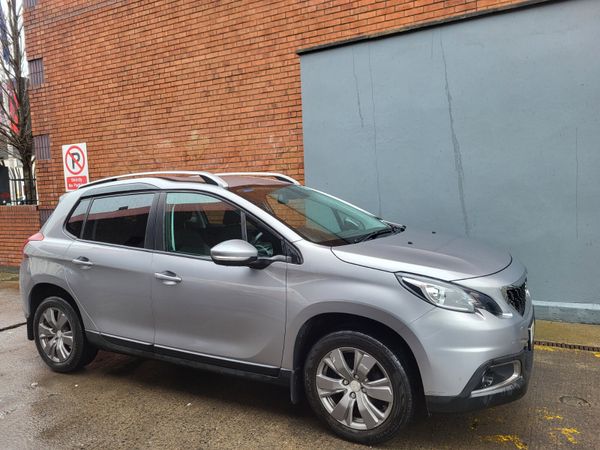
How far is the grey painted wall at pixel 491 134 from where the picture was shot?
17.3 ft

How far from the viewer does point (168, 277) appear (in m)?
3.67

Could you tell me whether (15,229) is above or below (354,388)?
above

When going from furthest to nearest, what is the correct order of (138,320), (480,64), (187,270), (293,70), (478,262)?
(293,70)
(480,64)
(138,320)
(187,270)
(478,262)

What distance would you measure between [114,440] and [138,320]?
91 centimetres

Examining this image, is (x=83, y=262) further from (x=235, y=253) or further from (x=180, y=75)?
(x=180, y=75)

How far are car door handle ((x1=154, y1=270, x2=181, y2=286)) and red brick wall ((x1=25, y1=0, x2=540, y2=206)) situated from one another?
3539 millimetres

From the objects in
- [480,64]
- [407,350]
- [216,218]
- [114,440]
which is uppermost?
[480,64]

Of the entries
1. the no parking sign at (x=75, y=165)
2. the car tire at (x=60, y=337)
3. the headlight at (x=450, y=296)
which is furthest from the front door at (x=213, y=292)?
the no parking sign at (x=75, y=165)

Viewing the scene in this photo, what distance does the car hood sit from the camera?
300cm

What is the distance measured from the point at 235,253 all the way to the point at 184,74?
17.4 feet

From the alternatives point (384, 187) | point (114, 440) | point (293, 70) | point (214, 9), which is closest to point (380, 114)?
point (384, 187)

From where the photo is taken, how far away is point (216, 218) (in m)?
3.71

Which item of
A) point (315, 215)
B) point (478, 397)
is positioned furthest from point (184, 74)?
point (478, 397)

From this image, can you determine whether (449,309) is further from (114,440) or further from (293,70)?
(293,70)
